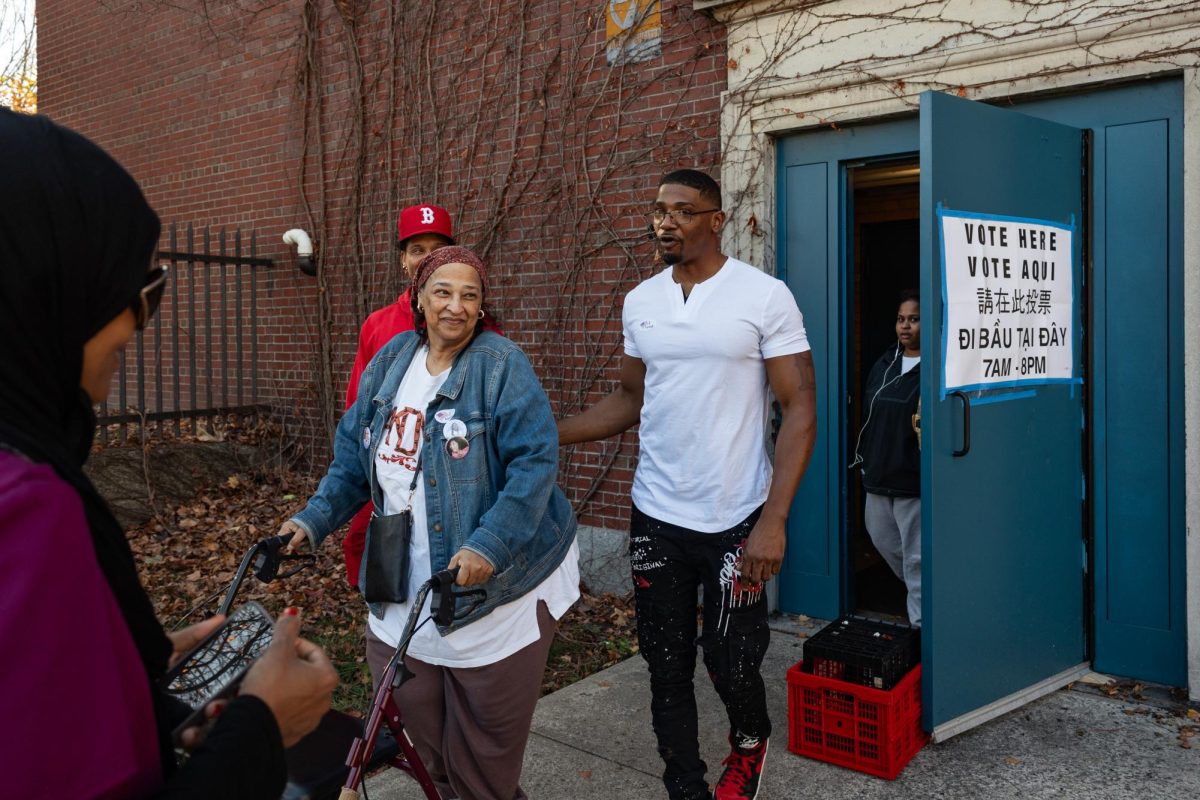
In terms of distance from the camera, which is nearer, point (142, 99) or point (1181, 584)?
point (1181, 584)

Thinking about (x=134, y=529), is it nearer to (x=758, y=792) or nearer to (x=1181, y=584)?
(x=758, y=792)

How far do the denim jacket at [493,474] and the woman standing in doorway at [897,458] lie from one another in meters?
2.71

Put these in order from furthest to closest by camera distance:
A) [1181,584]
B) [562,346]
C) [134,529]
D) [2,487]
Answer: [134,529] < [562,346] < [1181,584] < [2,487]

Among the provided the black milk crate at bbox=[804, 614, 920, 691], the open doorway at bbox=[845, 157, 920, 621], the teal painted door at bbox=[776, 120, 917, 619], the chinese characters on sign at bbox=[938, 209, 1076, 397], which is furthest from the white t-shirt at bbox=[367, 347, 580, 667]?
the open doorway at bbox=[845, 157, 920, 621]

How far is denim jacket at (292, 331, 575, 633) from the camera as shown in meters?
2.79

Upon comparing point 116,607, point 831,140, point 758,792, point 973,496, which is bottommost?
point 758,792

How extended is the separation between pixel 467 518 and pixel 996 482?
7.71ft

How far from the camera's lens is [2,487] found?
97 cm

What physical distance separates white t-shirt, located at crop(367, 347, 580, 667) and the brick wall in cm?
326

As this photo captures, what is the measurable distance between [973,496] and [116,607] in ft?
11.5

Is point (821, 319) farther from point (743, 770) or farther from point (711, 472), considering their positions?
point (743, 770)

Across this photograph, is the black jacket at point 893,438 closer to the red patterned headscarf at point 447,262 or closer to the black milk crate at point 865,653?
the black milk crate at point 865,653

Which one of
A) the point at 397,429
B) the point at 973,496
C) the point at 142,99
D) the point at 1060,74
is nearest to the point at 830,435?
the point at 973,496

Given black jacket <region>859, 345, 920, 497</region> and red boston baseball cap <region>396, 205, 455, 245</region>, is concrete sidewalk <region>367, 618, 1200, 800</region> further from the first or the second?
red boston baseball cap <region>396, 205, 455, 245</region>
